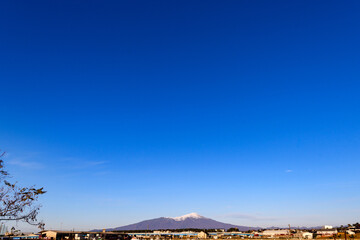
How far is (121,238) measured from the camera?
124m

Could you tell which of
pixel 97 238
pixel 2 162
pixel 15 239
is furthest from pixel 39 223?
pixel 15 239

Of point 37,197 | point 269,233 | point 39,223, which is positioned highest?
point 37,197

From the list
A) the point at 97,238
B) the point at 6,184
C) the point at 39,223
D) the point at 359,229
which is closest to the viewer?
the point at 6,184

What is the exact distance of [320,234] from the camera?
480ft

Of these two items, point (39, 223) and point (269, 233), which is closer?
point (39, 223)

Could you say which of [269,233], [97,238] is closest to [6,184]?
[97,238]

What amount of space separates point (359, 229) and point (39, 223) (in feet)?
562

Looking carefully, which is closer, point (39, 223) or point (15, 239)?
point (39, 223)

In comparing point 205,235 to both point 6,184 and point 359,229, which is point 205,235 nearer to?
point 359,229

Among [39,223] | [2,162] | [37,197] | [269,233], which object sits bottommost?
[269,233]

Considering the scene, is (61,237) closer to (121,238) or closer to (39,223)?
(121,238)

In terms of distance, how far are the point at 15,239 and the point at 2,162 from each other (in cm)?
14433

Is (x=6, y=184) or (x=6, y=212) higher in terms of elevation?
(x=6, y=184)

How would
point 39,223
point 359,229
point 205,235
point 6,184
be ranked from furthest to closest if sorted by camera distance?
point 205,235 → point 359,229 → point 39,223 → point 6,184
